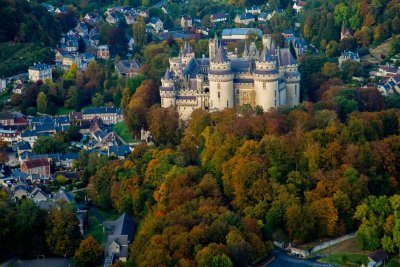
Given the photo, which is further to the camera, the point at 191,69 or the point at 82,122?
the point at 82,122

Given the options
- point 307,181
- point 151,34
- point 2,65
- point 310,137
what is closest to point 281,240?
point 307,181

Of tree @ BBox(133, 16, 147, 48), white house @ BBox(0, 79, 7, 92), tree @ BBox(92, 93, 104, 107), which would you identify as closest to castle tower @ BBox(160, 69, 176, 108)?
tree @ BBox(92, 93, 104, 107)

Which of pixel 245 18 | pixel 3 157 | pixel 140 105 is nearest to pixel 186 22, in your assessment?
pixel 245 18

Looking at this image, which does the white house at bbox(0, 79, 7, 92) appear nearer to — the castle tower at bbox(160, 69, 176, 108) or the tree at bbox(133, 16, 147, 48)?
the tree at bbox(133, 16, 147, 48)

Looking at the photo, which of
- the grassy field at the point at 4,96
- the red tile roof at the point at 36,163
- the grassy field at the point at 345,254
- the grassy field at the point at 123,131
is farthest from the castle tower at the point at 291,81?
the grassy field at the point at 4,96

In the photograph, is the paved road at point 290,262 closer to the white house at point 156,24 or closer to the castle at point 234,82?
the castle at point 234,82

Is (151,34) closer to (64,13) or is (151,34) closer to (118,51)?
(118,51)

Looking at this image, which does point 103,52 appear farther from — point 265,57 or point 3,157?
point 265,57
